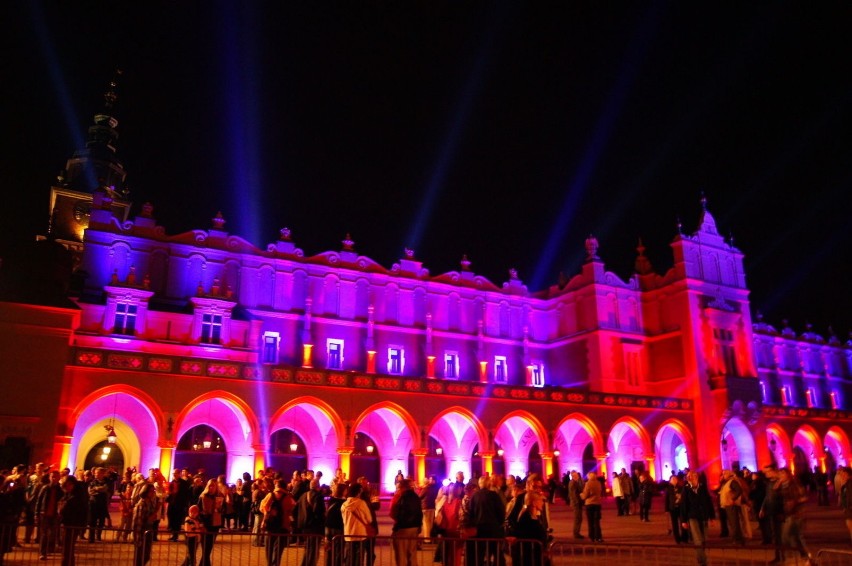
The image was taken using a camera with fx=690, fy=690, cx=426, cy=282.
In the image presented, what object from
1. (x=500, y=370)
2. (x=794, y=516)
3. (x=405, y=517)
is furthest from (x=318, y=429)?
(x=794, y=516)

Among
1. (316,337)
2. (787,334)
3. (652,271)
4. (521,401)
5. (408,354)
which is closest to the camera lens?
(521,401)

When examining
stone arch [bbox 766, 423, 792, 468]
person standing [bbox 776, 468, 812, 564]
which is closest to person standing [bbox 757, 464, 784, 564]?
person standing [bbox 776, 468, 812, 564]

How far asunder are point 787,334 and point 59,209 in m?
59.0

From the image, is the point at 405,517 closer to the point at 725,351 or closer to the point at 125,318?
the point at 125,318

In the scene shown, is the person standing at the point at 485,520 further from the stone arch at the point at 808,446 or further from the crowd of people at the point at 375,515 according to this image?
the stone arch at the point at 808,446

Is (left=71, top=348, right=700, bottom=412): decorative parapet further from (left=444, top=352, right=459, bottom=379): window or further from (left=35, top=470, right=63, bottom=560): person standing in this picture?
(left=35, top=470, right=63, bottom=560): person standing

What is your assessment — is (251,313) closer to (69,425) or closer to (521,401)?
(69,425)

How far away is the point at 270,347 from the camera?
3866cm

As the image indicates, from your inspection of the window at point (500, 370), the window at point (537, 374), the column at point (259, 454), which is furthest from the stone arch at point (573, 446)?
the column at point (259, 454)

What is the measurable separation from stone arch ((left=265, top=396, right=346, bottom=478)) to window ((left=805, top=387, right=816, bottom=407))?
4486 centimetres

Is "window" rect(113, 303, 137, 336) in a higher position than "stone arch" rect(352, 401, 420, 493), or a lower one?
higher

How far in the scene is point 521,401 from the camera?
3684cm

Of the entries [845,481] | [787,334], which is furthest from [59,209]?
[787,334]

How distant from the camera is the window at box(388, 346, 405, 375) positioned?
1646 inches
